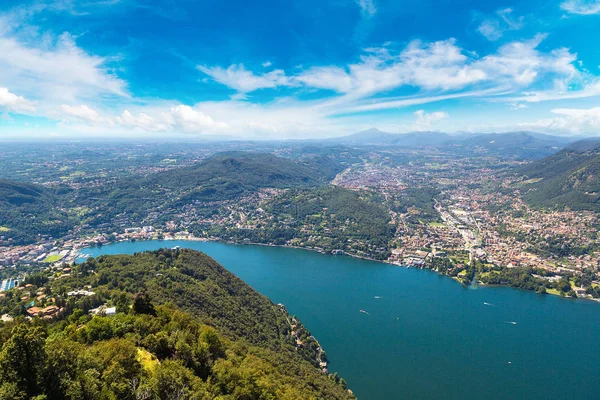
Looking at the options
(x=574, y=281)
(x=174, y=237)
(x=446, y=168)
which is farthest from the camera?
(x=446, y=168)

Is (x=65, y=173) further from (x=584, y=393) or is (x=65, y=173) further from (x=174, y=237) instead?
(x=584, y=393)

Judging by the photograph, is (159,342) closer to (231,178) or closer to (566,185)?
(231,178)

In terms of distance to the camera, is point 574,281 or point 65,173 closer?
point 574,281

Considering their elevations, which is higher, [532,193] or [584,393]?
[532,193]

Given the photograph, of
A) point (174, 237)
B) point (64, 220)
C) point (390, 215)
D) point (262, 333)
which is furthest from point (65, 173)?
point (262, 333)

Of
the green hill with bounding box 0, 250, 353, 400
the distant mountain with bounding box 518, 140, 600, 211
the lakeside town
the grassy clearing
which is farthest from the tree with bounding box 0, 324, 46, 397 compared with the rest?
the distant mountain with bounding box 518, 140, 600, 211

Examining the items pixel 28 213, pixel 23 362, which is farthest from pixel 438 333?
pixel 28 213

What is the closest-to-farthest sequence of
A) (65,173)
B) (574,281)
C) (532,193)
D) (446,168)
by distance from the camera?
(574,281), (532,193), (65,173), (446,168)
